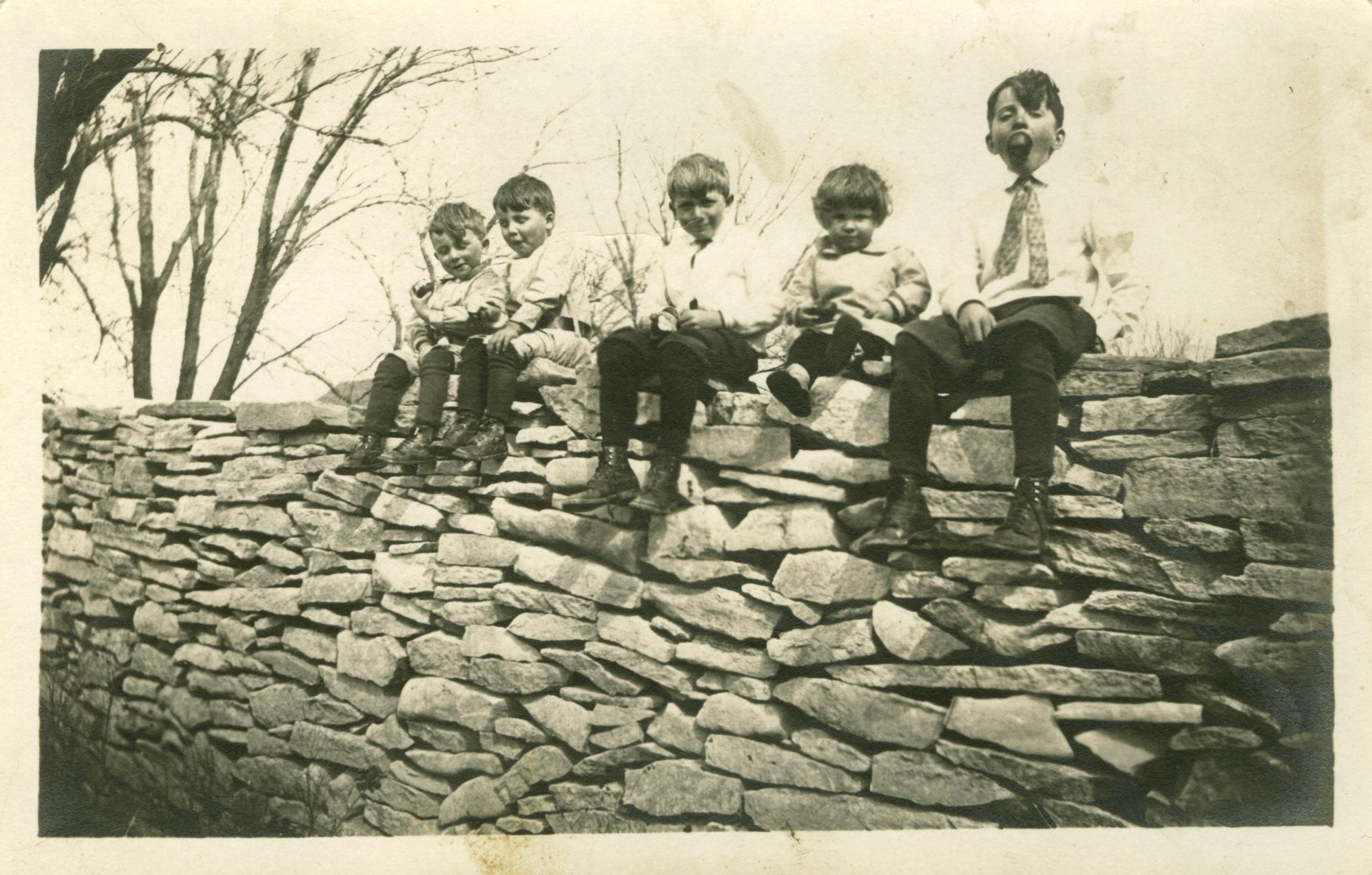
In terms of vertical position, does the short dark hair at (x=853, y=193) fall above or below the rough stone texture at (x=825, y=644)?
above

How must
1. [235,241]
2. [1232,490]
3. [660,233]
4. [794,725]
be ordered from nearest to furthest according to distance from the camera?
[1232,490], [794,725], [660,233], [235,241]

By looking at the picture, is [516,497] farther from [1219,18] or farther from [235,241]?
[1219,18]

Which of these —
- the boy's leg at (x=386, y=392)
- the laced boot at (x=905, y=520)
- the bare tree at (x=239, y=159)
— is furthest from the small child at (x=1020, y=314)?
the bare tree at (x=239, y=159)

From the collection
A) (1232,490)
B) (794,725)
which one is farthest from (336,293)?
(1232,490)

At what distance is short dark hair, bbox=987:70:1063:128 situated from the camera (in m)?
3.03

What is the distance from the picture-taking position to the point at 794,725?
3000 millimetres

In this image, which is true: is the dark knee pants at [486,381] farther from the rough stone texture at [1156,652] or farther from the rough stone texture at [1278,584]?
the rough stone texture at [1278,584]

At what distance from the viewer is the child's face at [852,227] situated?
3041 mm

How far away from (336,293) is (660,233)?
125 cm

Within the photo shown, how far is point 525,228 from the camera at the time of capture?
11.0 feet

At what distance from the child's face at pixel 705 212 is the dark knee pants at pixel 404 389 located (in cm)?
102

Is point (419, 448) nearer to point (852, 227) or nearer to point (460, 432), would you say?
point (460, 432)

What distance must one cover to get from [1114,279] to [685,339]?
1.38 metres

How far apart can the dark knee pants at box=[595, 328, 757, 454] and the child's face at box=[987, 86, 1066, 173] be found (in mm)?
1070
